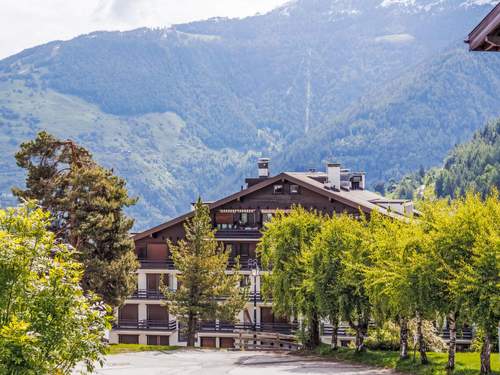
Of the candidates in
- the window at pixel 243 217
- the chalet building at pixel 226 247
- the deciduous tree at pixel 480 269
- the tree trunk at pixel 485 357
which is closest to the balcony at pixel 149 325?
the chalet building at pixel 226 247

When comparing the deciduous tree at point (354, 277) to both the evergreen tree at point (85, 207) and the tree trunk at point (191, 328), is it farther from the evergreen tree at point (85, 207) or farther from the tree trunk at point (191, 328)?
the tree trunk at point (191, 328)

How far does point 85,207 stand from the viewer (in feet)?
181

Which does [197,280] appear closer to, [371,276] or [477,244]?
[371,276]

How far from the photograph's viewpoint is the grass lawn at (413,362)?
39.9 m

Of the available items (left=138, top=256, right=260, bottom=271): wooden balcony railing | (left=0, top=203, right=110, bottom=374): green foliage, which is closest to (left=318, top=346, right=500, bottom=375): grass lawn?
(left=0, top=203, right=110, bottom=374): green foliage

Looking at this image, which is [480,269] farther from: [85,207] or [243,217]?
[243,217]

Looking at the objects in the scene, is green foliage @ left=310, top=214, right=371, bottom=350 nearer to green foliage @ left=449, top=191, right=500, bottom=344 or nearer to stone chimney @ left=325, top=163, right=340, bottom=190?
green foliage @ left=449, top=191, right=500, bottom=344

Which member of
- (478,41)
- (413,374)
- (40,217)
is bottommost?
(413,374)

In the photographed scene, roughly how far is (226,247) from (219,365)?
3248cm

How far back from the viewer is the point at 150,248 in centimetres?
8244

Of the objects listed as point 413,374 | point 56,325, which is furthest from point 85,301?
point 413,374

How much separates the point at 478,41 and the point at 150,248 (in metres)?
69.2

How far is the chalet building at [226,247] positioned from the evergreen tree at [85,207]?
22.5 meters

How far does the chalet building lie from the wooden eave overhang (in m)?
63.2
